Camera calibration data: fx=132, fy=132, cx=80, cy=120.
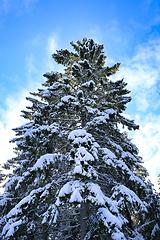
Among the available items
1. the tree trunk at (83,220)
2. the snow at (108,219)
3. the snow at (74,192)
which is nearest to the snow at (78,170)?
the snow at (74,192)

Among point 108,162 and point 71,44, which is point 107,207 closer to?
point 108,162

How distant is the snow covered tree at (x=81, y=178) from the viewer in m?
4.68

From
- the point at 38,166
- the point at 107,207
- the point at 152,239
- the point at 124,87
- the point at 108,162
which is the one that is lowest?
the point at 152,239

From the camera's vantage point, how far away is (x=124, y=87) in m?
11.1

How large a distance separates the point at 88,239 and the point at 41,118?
22.0 ft

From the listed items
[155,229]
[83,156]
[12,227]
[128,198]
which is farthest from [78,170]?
[155,229]

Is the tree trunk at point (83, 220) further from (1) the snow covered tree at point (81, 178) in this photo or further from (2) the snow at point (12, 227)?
(2) the snow at point (12, 227)

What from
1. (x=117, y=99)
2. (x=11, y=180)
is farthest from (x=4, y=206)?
(x=117, y=99)

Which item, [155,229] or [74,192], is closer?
[74,192]

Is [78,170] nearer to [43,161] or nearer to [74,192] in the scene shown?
[74,192]

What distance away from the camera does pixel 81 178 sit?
16.3 feet

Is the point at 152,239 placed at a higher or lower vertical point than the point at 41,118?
lower

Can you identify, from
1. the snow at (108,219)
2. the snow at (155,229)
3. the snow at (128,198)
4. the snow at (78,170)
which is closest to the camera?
the snow at (108,219)

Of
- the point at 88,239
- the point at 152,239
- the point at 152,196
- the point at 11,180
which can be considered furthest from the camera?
the point at 152,196
